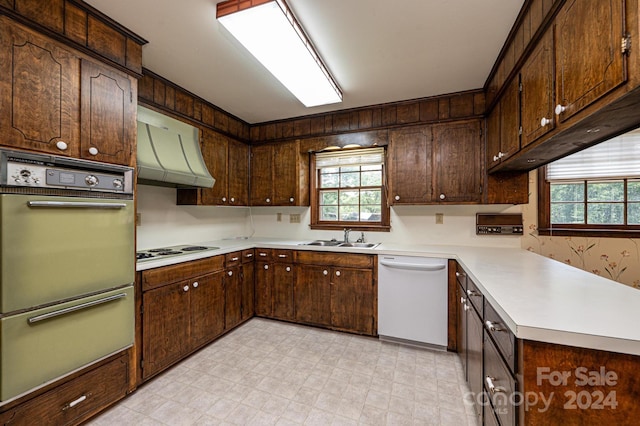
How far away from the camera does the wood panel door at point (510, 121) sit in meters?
1.85

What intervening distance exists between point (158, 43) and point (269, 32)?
913mm

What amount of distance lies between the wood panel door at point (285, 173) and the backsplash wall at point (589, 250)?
100 inches

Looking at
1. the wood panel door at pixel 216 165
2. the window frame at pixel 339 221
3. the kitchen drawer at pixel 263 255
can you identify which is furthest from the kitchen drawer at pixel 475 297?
the wood panel door at pixel 216 165

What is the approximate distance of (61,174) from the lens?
1527mm

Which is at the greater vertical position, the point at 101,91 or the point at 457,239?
the point at 101,91

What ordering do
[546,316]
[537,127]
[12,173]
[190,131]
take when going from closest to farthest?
[546,316], [12,173], [537,127], [190,131]

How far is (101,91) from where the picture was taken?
1722mm

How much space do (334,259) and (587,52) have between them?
7.76 ft

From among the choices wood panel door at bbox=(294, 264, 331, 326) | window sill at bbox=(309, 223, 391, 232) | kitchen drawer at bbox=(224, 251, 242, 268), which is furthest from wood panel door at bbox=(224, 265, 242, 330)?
window sill at bbox=(309, 223, 391, 232)

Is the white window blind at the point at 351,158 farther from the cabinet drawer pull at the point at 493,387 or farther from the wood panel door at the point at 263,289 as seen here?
the cabinet drawer pull at the point at 493,387

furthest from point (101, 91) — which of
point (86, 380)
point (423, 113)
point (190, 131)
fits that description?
point (423, 113)

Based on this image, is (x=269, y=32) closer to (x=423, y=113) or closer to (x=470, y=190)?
(x=423, y=113)

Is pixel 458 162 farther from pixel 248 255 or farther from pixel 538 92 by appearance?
pixel 248 255

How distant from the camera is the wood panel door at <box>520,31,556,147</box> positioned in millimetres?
1379
